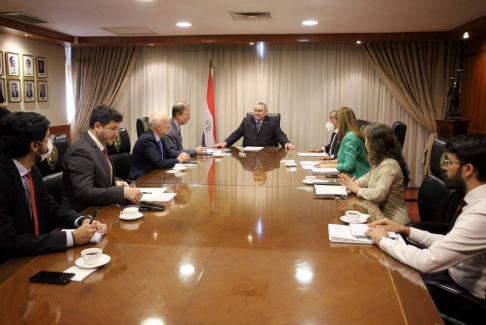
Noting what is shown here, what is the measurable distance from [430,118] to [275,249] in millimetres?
5325

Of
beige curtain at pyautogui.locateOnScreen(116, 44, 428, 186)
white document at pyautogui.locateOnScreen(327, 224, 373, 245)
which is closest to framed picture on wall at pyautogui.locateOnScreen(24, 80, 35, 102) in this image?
beige curtain at pyautogui.locateOnScreen(116, 44, 428, 186)

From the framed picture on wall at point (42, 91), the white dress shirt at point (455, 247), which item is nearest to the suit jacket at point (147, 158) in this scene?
the white dress shirt at point (455, 247)

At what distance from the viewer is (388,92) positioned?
258 inches

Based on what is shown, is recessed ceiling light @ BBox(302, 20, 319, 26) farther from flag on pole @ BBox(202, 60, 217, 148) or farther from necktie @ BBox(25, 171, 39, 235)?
necktie @ BBox(25, 171, 39, 235)

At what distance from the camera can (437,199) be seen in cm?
279

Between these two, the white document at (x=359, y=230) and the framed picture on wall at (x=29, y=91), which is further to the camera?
the framed picture on wall at (x=29, y=91)

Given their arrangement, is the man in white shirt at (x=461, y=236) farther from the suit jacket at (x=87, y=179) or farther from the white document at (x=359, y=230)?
the suit jacket at (x=87, y=179)

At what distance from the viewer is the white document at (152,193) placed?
8.38ft

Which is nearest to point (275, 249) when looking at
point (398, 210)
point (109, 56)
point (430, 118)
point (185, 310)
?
point (185, 310)

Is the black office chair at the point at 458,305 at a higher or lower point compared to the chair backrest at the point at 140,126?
lower

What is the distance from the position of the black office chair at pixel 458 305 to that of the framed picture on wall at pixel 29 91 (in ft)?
18.4

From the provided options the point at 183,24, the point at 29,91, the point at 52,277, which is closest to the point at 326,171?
the point at 52,277

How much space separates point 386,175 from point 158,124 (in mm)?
2127

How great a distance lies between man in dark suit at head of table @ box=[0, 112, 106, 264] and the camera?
169cm
